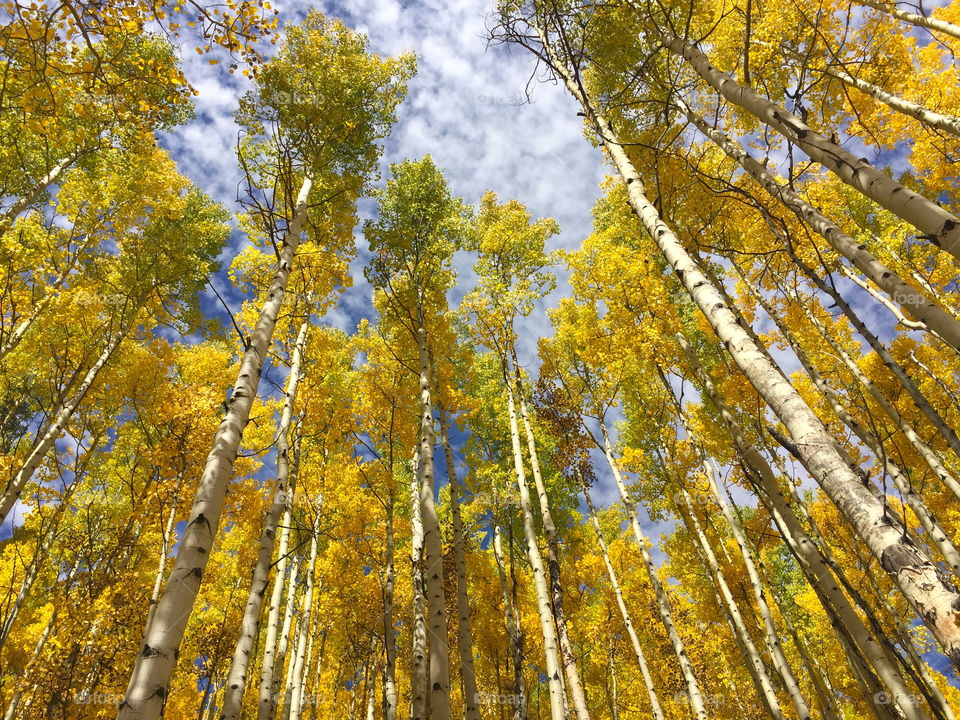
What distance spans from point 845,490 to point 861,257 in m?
2.78

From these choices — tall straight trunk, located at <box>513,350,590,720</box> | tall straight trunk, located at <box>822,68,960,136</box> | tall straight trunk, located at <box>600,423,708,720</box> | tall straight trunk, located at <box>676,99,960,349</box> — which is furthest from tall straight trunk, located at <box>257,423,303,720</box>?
tall straight trunk, located at <box>822,68,960,136</box>

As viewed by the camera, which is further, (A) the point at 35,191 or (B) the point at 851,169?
(A) the point at 35,191

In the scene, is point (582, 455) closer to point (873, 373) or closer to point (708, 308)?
point (873, 373)

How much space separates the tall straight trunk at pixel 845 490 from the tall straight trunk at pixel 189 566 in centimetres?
301

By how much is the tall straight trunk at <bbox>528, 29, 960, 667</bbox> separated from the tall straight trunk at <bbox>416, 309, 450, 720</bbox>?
3781mm

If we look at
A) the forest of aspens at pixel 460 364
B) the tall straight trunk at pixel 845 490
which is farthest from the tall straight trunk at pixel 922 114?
the tall straight trunk at pixel 845 490

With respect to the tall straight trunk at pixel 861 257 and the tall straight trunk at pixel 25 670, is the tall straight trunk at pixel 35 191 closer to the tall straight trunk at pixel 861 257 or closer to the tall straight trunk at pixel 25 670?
the tall straight trunk at pixel 25 670

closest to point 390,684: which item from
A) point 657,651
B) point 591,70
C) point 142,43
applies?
point 657,651

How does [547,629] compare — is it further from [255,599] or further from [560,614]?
[255,599]

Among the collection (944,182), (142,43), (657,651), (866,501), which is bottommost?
(866,501)

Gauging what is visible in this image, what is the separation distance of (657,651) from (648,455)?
6926mm

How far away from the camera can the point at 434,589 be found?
4953 mm

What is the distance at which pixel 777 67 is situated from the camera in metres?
8.48

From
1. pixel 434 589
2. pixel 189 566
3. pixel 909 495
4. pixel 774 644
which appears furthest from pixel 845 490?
pixel 774 644
